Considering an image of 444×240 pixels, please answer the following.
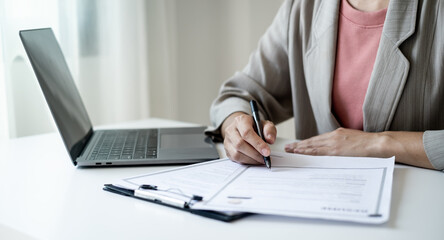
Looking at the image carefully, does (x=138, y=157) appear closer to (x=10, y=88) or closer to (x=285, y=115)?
(x=285, y=115)

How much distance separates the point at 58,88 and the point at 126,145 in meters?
0.19

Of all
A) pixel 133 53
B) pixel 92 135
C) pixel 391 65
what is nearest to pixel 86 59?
pixel 133 53

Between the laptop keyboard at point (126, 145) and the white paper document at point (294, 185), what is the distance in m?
0.17

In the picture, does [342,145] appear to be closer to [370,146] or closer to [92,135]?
[370,146]

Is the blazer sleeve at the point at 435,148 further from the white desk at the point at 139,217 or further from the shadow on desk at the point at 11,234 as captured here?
the shadow on desk at the point at 11,234

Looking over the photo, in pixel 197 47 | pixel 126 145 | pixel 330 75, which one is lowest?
pixel 197 47

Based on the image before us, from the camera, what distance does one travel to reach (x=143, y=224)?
0.67 meters

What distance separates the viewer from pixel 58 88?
1.09 m

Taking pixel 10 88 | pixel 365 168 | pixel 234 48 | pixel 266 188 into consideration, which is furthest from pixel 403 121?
pixel 234 48

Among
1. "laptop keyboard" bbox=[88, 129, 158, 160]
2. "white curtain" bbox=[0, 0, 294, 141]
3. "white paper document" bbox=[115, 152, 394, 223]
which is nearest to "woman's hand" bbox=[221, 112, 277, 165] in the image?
"white paper document" bbox=[115, 152, 394, 223]

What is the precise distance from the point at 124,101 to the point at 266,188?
1653mm

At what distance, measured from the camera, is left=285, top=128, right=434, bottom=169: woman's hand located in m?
0.95

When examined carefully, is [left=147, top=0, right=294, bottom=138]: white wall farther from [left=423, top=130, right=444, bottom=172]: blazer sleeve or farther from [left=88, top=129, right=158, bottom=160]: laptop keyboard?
[left=423, top=130, right=444, bottom=172]: blazer sleeve

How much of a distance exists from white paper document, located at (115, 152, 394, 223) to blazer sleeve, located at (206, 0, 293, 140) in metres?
0.44
